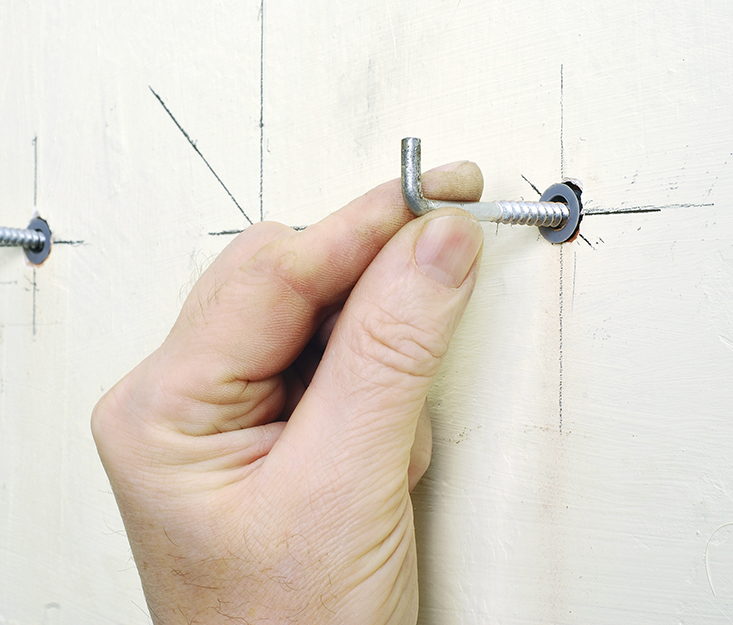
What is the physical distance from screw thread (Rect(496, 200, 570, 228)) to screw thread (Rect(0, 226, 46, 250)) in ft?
1.73

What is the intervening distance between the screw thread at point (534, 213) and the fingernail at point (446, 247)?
0.03m

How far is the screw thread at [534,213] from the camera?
0.36m

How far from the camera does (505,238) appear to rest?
43 cm

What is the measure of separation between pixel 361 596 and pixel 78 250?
0.49 m

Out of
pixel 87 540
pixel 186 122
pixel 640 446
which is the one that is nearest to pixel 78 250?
pixel 186 122

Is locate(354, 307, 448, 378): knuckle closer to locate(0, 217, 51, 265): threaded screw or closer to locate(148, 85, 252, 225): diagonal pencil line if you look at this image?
locate(148, 85, 252, 225): diagonal pencil line

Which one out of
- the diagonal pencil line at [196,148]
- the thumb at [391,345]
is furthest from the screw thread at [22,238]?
the thumb at [391,345]

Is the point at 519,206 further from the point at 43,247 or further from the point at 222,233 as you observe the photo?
the point at 43,247

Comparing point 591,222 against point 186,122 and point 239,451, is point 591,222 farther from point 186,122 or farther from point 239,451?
point 186,122

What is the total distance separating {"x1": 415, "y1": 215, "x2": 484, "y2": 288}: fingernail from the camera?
13.3 inches

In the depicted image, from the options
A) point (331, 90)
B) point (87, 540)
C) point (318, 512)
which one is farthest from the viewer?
point (87, 540)

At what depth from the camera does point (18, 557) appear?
70 centimetres

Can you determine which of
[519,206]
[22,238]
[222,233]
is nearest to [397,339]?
[519,206]

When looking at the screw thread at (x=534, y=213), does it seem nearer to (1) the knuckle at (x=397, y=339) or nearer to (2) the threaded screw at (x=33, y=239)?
(1) the knuckle at (x=397, y=339)
